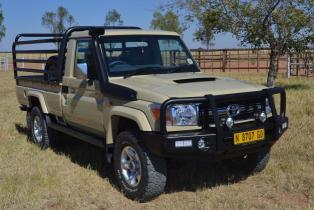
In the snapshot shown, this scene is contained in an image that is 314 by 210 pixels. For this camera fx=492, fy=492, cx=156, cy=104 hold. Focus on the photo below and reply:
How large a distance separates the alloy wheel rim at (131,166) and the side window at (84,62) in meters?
1.11

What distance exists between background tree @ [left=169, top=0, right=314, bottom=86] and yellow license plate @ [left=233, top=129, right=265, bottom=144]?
35.2 feet

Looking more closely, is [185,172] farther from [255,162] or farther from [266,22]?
[266,22]

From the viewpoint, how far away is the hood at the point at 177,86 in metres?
5.15

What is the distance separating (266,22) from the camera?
51.7ft

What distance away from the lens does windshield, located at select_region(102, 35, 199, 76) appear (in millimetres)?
6184

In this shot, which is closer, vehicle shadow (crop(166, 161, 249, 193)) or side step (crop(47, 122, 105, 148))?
vehicle shadow (crop(166, 161, 249, 193))

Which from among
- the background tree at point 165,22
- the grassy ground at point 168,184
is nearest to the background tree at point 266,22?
the grassy ground at point 168,184

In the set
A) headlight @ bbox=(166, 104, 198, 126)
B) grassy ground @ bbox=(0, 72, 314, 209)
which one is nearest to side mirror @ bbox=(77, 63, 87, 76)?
grassy ground @ bbox=(0, 72, 314, 209)

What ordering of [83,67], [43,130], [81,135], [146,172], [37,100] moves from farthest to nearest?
[37,100] → [43,130] → [81,135] → [83,67] → [146,172]

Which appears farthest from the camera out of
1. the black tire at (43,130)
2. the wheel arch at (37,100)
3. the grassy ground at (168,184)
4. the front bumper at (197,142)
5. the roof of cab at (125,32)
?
the black tire at (43,130)

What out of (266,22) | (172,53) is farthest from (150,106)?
(266,22)

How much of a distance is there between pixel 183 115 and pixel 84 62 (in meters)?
1.95

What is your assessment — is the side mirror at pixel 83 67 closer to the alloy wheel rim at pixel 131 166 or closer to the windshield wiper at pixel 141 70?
the windshield wiper at pixel 141 70

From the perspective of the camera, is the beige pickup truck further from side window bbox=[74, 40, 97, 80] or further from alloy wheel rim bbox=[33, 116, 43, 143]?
alloy wheel rim bbox=[33, 116, 43, 143]
